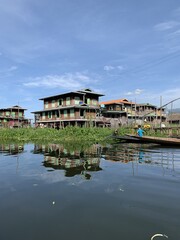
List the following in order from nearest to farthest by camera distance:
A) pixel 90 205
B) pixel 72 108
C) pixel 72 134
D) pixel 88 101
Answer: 1. pixel 90 205
2. pixel 72 134
3. pixel 72 108
4. pixel 88 101

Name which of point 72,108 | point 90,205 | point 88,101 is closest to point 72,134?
point 72,108

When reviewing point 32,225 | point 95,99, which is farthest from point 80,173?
point 95,99

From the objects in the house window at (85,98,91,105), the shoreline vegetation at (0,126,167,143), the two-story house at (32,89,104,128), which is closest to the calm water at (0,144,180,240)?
the shoreline vegetation at (0,126,167,143)

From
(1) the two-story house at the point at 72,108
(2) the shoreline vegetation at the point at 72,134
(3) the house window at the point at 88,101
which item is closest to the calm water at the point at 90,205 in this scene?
(2) the shoreline vegetation at the point at 72,134

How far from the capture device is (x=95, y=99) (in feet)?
143

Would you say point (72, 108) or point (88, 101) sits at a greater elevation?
point (88, 101)

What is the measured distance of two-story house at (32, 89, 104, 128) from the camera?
39.7 metres

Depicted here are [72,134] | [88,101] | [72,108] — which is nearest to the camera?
[72,134]

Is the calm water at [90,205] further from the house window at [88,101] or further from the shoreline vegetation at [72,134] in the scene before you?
the house window at [88,101]

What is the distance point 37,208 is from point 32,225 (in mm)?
814

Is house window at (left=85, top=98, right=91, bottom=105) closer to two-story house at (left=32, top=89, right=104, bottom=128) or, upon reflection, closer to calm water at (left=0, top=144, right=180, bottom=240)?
two-story house at (left=32, top=89, right=104, bottom=128)

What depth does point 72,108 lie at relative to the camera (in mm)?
40031

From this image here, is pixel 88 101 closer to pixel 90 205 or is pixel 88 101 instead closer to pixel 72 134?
pixel 72 134

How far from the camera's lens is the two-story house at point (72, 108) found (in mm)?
39688
